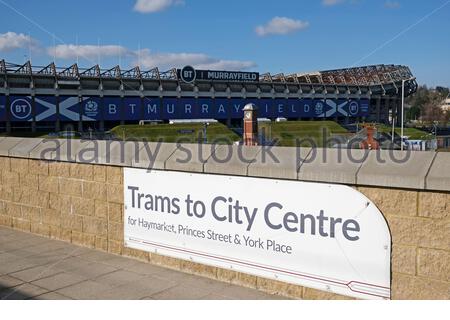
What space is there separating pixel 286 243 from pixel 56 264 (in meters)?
3.31

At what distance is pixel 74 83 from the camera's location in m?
55.2

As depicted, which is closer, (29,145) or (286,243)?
(286,243)

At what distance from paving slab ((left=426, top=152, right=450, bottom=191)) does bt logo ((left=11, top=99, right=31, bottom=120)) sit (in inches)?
2021

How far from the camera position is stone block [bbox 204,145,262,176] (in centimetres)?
525

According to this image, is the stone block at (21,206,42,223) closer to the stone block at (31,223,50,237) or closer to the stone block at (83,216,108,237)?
the stone block at (31,223,50,237)

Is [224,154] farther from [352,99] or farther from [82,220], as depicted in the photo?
→ [352,99]

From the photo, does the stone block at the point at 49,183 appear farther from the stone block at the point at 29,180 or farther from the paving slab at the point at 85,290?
the paving slab at the point at 85,290

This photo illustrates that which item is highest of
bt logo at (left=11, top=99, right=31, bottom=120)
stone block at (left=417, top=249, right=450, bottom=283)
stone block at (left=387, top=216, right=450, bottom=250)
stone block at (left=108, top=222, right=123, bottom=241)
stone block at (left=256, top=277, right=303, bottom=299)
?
bt logo at (left=11, top=99, right=31, bottom=120)

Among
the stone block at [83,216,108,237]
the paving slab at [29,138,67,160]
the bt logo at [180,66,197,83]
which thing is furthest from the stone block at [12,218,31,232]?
the bt logo at [180,66,197,83]

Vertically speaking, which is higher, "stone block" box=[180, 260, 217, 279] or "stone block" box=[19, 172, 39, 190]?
"stone block" box=[19, 172, 39, 190]

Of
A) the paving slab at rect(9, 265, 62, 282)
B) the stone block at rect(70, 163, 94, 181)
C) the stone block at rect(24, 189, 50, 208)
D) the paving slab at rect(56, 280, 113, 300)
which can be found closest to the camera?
the paving slab at rect(56, 280, 113, 300)

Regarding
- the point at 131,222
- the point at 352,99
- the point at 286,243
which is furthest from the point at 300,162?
the point at 352,99

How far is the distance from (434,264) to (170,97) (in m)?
63.9

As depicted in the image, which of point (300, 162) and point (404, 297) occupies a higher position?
point (300, 162)
